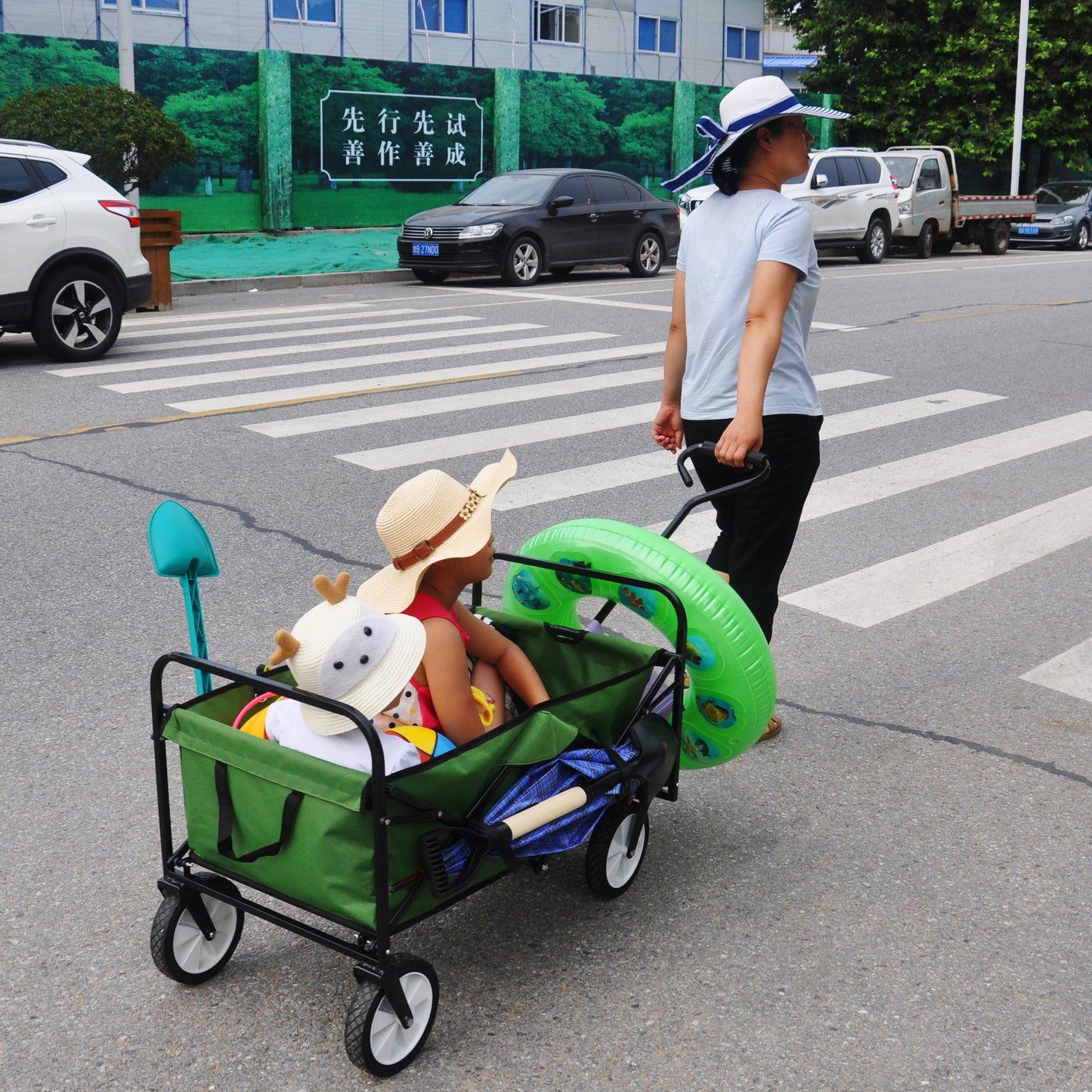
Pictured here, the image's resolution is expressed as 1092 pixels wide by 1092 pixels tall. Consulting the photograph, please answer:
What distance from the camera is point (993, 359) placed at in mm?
11906

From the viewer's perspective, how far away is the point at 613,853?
3.16 metres

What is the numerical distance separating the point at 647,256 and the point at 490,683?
1720 cm

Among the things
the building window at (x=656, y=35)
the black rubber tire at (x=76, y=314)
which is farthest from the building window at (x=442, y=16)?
the black rubber tire at (x=76, y=314)

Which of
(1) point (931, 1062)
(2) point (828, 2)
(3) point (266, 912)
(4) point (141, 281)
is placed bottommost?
(1) point (931, 1062)

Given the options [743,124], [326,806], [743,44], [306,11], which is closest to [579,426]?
[743,124]

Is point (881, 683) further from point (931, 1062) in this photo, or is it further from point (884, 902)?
point (931, 1062)

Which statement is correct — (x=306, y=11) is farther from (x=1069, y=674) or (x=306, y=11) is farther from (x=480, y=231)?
(x=1069, y=674)

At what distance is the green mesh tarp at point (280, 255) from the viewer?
19312 millimetres

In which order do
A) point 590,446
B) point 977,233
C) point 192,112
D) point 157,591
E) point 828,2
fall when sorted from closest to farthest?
point 157,591
point 590,446
point 192,112
point 977,233
point 828,2

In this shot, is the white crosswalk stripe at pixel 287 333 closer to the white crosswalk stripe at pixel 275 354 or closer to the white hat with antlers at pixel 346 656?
the white crosswalk stripe at pixel 275 354

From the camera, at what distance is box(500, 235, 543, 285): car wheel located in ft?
58.2

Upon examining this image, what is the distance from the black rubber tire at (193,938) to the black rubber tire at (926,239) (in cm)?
2413

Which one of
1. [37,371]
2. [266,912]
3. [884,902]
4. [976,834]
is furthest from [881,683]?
[37,371]

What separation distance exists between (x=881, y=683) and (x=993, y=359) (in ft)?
26.4
